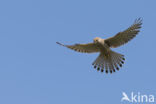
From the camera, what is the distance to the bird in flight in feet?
63.3

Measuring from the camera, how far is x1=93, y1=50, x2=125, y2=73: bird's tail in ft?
66.4

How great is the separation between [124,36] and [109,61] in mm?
1552

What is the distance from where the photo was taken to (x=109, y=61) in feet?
67.1

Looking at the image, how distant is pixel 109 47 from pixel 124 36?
2.76 feet

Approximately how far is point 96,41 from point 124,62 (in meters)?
1.76

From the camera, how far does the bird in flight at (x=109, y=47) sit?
1930 centimetres

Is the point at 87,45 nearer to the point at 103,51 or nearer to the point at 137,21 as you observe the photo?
the point at 103,51

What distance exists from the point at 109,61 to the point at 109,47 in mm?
857

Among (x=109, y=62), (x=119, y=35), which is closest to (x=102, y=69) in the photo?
(x=109, y=62)

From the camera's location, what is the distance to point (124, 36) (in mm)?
19438

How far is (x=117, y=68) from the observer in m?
20.4

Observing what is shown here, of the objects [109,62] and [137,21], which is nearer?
[137,21]

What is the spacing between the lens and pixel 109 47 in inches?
781

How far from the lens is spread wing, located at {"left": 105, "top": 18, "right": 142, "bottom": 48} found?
1922 cm
